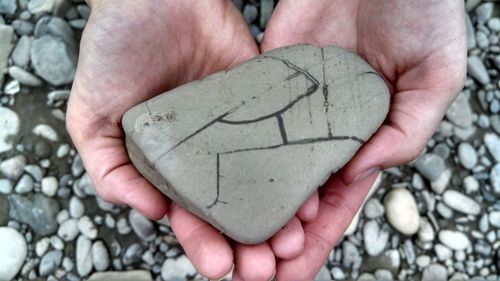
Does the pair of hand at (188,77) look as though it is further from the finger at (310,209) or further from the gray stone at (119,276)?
the gray stone at (119,276)

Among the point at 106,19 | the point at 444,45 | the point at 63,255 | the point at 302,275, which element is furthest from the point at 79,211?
the point at 444,45

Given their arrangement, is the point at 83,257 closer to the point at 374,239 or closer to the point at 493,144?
the point at 374,239

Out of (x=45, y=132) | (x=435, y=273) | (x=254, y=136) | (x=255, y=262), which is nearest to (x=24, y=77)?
(x=45, y=132)

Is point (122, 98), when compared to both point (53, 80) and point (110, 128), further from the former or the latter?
point (53, 80)

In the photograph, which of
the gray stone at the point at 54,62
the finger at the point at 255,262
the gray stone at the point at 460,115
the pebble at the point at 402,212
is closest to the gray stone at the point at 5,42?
the gray stone at the point at 54,62

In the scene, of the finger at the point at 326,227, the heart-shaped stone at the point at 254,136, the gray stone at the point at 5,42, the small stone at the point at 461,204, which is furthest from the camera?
the gray stone at the point at 5,42
